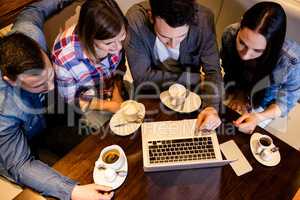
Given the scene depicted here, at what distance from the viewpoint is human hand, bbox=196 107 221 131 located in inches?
45.8

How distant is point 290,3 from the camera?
1638mm

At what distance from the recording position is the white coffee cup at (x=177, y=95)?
124cm

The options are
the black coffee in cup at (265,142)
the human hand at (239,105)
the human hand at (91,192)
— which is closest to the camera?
the human hand at (91,192)

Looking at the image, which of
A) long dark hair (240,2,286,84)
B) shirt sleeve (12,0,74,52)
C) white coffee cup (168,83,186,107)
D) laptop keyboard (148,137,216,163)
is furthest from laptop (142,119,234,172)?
shirt sleeve (12,0,74,52)

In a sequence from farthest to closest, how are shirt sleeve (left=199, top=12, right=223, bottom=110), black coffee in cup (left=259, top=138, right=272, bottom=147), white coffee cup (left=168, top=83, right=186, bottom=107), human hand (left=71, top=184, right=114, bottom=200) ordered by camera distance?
Result: 1. shirt sleeve (left=199, top=12, right=223, bottom=110)
2. white coffee cup (left=168, top=83, right=186, bottom=107)
3. black coffee in cup (left=259, top=138, right=272, bottom=147)
4. human hand (left=71, top=184, right=114, bottom=200)

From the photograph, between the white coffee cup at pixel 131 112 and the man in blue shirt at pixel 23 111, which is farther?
the white coffee cup at pixel 131 112

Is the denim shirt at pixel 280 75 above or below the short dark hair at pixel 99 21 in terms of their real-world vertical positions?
below

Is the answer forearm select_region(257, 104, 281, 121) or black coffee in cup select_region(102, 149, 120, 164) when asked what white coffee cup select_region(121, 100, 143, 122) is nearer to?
black coffee in cup select_region(102, 149, 120, 164)

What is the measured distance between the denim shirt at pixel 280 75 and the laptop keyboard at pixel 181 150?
1.72 feet

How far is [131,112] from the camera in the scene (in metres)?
1.20

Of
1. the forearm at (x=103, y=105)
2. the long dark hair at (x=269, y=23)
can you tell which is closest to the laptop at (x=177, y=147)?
the forearm at (x=103, y=105)

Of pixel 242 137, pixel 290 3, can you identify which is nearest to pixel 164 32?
pixel 242 137

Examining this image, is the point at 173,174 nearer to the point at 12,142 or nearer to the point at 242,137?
the point at 242,137

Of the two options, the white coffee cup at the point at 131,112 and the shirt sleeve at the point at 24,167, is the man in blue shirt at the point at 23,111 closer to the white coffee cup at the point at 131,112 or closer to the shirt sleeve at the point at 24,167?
the shirt sleeve at the point at 24,167
